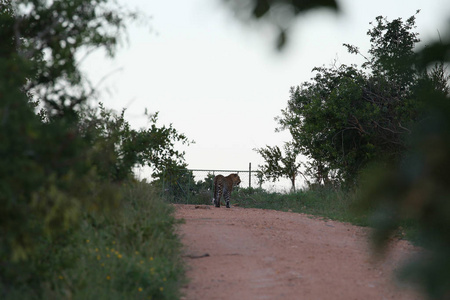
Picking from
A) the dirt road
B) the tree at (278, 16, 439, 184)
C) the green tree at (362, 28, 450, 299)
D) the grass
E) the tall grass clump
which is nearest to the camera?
the green tree at (362, 28, 450, 299)

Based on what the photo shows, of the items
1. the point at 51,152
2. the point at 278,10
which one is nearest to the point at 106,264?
the point at 51,152

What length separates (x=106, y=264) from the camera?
758cm

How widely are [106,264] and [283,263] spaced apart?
3.07m

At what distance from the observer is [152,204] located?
1135cm

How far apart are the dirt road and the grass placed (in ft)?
1.51

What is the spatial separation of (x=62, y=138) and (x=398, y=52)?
231 centimetres

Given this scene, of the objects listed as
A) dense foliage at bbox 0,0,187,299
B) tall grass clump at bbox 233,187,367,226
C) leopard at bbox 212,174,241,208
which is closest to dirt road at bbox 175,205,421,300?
dense foliage at bbox 0,0,187,299

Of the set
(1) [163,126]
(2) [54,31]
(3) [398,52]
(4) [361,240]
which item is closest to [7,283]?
(2) [54,31]

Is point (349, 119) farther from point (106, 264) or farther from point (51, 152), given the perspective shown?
point (51, 152)

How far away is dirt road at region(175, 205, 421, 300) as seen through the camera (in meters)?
7.41

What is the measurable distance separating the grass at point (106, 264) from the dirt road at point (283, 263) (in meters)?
0.46

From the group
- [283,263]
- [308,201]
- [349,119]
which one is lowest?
[283,263]

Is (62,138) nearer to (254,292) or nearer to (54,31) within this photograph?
(54,31)

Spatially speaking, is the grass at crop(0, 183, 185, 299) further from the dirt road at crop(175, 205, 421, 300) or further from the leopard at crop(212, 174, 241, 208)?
the leopard at crop(212, 174, 241, 208)
